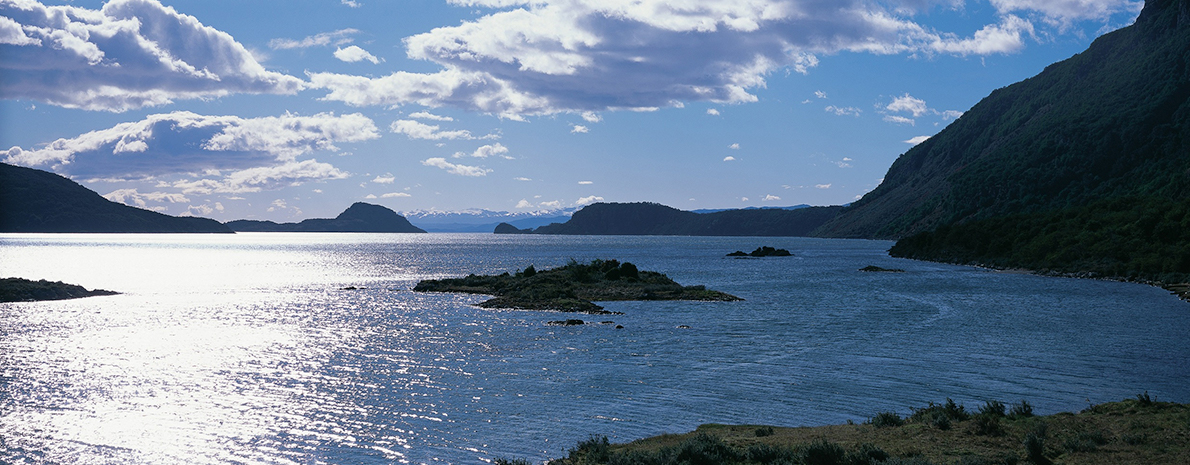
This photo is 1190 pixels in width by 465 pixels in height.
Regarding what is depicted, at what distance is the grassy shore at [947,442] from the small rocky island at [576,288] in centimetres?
3930

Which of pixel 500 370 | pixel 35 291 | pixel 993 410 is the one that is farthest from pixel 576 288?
pixel 993 410

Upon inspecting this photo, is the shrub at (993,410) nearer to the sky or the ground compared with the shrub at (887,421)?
nearer to the sky

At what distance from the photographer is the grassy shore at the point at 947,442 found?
16.0 metres

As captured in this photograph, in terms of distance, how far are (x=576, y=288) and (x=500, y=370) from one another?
139 feet

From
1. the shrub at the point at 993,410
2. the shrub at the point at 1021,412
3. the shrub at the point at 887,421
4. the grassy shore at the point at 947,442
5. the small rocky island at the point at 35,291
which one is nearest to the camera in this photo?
the grassy shore at the point at 947,442

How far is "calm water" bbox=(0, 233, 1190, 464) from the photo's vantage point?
21.9 metres

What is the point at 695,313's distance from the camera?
57.5 m

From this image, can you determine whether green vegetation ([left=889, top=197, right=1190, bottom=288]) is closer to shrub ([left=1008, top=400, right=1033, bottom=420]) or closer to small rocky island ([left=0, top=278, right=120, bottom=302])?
shrub ([left=1008, top=400, right=1033, bottom=420])

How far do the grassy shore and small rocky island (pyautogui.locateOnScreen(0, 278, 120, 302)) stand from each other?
68.9m

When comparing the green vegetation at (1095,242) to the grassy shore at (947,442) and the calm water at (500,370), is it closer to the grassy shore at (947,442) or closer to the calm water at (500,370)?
the calm water at (500,370)

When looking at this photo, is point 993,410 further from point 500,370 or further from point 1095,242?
point 1095,242

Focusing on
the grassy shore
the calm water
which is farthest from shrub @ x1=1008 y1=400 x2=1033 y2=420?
the calm water

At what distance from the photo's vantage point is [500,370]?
32875mm

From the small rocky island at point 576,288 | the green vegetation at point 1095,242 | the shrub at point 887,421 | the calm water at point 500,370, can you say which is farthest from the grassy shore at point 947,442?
the green vegetation at point 1095,242
